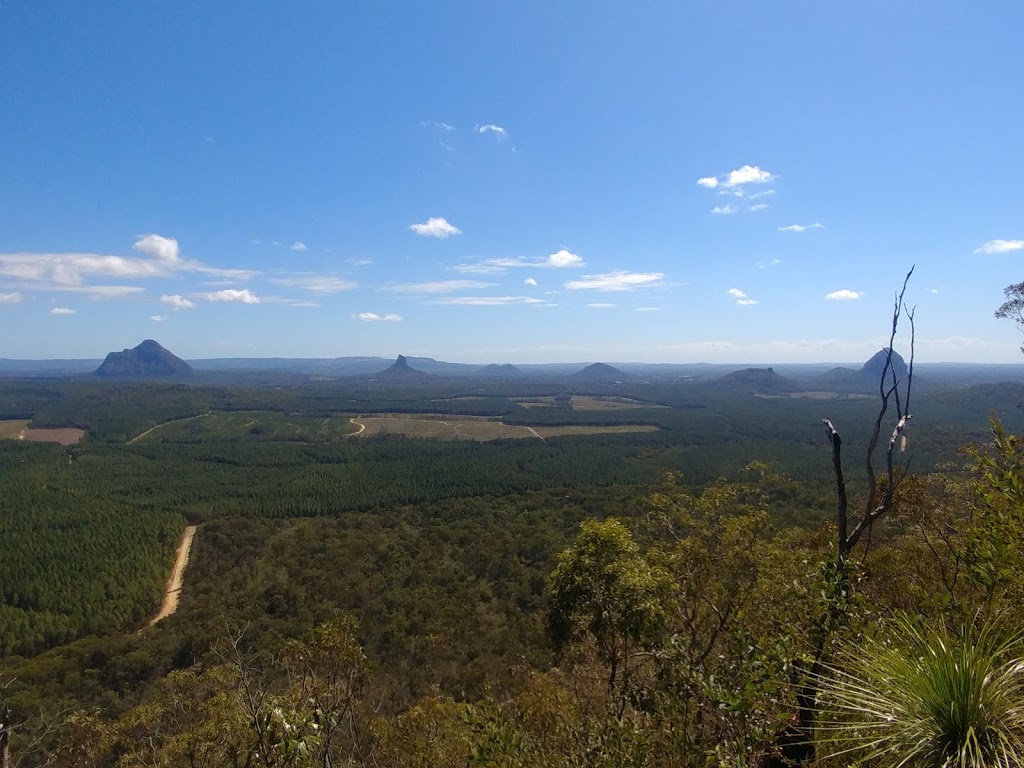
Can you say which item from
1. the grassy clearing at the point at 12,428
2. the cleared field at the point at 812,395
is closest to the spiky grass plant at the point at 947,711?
the grassy clearing at the point at 12,428

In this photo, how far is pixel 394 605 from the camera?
31.8m

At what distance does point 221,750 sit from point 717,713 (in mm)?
10152

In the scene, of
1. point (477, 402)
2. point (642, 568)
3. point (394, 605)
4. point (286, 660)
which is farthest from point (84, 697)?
point (477, 402)

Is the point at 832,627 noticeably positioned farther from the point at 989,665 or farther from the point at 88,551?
the point at 88,551

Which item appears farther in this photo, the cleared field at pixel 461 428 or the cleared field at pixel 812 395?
the cleared field at pixel 812 395

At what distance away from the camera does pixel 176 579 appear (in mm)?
38094

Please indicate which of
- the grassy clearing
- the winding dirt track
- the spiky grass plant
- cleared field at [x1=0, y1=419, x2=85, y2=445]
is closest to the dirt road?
cleared field at [x1=0, y1=419, x2=85, y2=445]

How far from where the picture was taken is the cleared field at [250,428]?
337 feet

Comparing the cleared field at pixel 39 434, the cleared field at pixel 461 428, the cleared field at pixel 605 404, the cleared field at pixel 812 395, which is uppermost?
the cleared field at pixel 812 395

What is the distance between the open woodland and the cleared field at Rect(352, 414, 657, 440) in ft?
10.4

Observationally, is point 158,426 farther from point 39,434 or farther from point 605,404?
point 605,404

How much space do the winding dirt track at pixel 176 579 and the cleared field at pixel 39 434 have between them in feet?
222

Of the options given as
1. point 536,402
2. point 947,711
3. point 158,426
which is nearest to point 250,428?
point 158,426

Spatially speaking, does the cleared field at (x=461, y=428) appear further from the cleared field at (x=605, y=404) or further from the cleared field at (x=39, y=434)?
the cleared field at (x=39, y=434)
